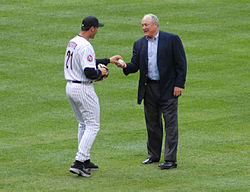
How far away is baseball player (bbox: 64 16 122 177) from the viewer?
879 cm

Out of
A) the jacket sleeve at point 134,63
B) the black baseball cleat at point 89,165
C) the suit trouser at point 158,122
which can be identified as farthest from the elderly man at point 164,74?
the black baseball cleat at point 89,165

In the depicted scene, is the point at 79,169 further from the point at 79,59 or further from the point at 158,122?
the point at 158,122

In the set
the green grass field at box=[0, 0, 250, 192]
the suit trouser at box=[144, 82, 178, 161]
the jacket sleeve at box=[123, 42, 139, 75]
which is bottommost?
the green grass field at box=[0, 0, 250, 192]

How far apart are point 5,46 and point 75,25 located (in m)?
3.21

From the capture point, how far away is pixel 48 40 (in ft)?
67.1

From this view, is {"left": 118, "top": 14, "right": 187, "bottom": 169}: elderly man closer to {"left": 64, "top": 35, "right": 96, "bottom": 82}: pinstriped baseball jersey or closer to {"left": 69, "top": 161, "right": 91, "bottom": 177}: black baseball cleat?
{"left": 64, "top": 35, "right": 96, "bottom": 82}: pinstriped baseball jersey

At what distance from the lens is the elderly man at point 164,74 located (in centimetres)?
945

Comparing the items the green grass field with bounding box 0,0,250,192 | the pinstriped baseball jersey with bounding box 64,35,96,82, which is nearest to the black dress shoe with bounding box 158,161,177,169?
the green grass field with bounding box 0,0,250,192

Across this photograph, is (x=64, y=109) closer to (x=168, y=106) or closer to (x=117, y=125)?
(x=117, y=125)

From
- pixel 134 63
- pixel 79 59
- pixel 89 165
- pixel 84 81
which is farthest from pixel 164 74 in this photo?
pixel 89 165

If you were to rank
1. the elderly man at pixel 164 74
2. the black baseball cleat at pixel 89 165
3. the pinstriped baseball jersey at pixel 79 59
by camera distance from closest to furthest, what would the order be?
the pinstriped baseball jersey at pixel 79 59
the black baseball cleat at pixel 89 165
the elderly man at pixel 164 74

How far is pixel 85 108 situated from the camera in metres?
8.95

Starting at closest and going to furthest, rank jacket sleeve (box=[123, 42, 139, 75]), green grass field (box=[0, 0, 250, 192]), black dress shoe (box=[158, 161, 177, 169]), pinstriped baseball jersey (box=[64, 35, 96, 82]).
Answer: pinstriped baseball jersey (box=[64, 35, 96, 82]), green grass field (box=[0, 0, 250, 192]), black dress shoe (box=[158, 161, 177, 169]), jacket sleeve (box=[123, 42, 139, 75])

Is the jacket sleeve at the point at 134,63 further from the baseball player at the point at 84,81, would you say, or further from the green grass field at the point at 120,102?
the green grass field at the point at 120,102
